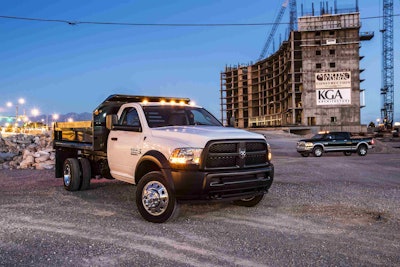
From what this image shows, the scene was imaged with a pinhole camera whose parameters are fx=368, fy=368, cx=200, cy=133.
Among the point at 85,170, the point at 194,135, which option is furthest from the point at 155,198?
the point at 85,170

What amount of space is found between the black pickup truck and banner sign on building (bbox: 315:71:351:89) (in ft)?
237

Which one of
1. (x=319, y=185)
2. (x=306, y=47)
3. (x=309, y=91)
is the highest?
(x=306, y=47)

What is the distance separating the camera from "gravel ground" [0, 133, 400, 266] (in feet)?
15.5

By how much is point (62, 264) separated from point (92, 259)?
36 centimetres

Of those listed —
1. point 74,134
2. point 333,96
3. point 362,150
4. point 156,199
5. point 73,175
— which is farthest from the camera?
point 333,96

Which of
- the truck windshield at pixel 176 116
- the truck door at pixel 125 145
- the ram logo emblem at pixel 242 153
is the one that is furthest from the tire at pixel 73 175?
the ram logo emblem at pixel 242 153

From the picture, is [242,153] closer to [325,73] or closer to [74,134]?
[74,134]

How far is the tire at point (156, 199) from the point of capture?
6348 mm

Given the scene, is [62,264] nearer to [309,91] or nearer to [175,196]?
[175,196]

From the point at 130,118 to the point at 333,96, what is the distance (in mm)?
94793

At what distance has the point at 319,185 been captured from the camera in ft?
37.1

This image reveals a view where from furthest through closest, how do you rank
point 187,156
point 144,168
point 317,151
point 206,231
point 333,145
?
point 333,145 → point 317,151 → point 144,168 → point 187,156 → point 206,231

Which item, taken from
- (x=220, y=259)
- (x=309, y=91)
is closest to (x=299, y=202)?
(x=220, y=259)

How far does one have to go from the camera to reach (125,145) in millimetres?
7797
